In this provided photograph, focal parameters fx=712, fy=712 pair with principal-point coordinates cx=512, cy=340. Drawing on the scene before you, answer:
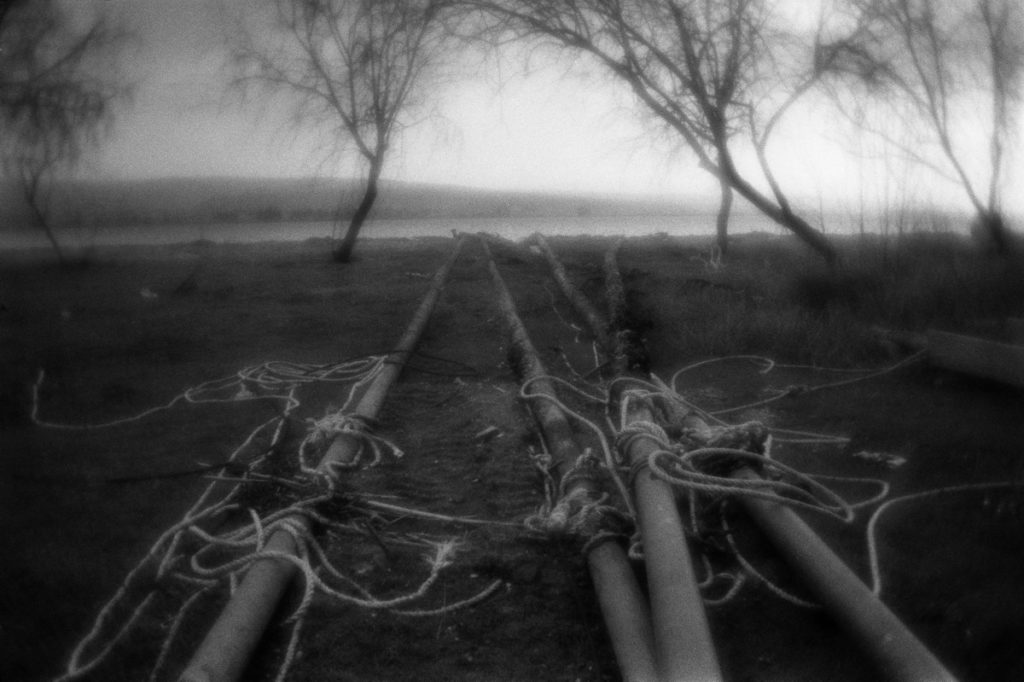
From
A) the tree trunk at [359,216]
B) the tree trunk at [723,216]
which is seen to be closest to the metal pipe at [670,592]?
the tree trunk at [723,216]

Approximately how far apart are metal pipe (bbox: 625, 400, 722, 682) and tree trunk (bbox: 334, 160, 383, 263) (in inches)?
605

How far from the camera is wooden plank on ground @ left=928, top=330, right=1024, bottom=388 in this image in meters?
4.16

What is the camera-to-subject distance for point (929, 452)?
349 centimetres

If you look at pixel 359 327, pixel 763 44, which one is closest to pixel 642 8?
pixel 763 44

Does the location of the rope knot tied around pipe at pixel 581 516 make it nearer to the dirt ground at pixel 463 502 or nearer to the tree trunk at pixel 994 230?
the dirt ground at pixel 463 502

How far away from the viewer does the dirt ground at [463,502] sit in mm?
2141

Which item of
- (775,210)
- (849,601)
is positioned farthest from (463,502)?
(775,210)

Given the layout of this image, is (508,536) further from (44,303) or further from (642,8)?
(44,303)

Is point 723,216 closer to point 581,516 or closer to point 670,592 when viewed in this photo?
point 581,516

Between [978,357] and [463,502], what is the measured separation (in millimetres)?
3415

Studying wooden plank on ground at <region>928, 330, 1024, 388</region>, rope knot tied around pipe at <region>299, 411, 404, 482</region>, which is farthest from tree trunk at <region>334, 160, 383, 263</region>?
wooden plank on ground at <region>928, 330, 1024, 388</region>

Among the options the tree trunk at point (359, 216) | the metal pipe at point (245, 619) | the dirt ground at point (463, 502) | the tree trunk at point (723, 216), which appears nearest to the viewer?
the metal pipe at point (245, 619)

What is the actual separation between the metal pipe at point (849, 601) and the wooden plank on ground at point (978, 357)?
2.49 m

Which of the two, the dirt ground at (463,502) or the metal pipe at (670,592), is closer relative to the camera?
the metal pipe at (670,592)
